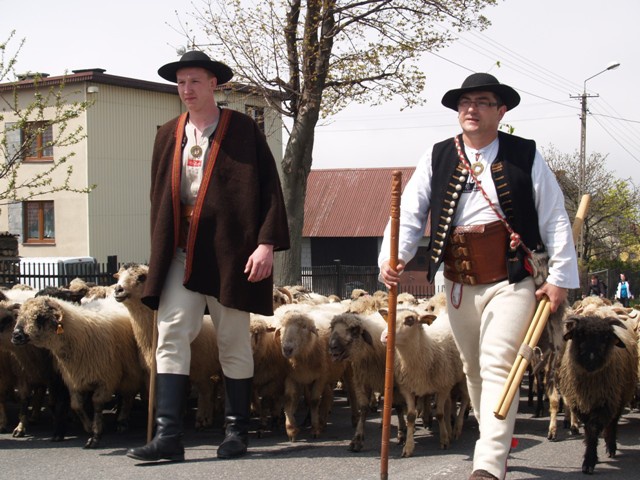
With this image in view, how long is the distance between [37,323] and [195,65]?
9.25 feet

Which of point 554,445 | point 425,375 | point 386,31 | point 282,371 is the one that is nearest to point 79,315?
point 282,371

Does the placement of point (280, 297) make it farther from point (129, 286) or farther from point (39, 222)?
point (39, 222)

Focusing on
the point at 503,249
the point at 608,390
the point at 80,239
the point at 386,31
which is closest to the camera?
the point at 503,249

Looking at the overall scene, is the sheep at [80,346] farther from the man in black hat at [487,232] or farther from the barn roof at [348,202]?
the barn roof at [348,202]

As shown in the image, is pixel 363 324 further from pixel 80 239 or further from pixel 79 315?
pixel 80 239

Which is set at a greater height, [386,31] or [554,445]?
[386,31]

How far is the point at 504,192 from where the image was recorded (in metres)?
5.30

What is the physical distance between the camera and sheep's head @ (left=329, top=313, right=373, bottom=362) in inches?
311

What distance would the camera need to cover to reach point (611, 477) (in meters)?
6.46

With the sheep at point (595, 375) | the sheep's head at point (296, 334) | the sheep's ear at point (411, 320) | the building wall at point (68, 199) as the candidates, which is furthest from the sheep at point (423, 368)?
the building wall at point (68, 199)

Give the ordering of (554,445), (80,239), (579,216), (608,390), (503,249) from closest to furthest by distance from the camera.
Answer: (503,249)
(579,216)
(608,390)
(554,445)
(80,239)

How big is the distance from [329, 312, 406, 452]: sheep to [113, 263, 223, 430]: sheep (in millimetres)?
1286

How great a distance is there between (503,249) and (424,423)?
A: 12.9 ft

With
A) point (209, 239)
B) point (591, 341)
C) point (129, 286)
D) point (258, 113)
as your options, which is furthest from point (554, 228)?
point (258, 113)
